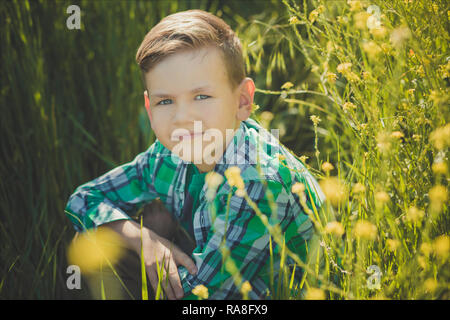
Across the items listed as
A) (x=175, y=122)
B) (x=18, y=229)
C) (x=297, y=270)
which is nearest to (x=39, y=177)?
(x=18, y=229)

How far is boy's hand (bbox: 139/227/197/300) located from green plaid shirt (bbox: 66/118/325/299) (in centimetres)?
2

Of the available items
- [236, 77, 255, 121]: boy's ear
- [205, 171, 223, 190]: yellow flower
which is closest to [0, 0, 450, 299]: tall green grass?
[236, 77, 255, 121]: boy's ear

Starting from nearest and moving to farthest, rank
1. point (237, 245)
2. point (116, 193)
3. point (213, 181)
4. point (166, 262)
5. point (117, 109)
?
point (213, 181)
point (237, 245)
point (166, 262)
point (116, 193)
point (117, 109)

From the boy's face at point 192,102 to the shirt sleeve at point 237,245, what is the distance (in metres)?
0.19

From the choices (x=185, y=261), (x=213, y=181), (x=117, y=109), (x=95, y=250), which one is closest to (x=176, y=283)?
(x=185, y=261)

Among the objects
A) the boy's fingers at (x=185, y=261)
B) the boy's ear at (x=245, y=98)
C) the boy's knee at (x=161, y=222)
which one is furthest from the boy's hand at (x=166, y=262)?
the boy's ear at (x=245, y=98)

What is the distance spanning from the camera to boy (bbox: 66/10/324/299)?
3.72ft

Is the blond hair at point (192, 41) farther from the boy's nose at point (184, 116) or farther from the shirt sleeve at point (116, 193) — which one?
the shirt sleeve at point (116, 193)

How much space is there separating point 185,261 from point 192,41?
657 mm

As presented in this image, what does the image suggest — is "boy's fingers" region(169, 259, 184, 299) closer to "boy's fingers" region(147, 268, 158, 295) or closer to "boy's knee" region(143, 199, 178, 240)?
"boy's fingers" region(147, 268, 158, 295)

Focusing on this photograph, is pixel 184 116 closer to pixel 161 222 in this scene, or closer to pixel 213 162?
pixel 213 162

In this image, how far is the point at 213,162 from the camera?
4.37 ft
